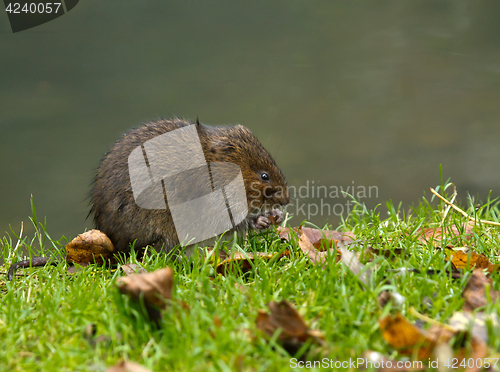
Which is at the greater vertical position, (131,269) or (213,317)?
(213,317)

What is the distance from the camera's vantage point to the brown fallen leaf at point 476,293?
210 centimetres

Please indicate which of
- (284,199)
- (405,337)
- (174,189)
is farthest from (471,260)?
(174,189)

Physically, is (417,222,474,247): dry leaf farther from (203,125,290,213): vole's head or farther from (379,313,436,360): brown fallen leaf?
(379,313,436,360): brown fallen leaf

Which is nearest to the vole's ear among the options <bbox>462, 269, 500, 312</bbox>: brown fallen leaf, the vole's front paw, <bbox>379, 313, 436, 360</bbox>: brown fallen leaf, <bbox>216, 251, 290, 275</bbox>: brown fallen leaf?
the vole's front paw

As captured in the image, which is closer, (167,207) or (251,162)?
(167,207)

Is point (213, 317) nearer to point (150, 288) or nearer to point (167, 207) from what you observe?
point (150, 288)

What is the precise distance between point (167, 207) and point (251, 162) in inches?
37.8

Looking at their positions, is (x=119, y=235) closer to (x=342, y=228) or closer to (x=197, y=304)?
(x=197, y=304)

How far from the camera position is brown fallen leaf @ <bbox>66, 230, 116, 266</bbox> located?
3.45 metres

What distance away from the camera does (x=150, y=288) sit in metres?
2.08

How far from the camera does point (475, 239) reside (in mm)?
3352

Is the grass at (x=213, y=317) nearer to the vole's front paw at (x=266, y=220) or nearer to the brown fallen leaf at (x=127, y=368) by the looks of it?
the brown fallen leaf at (x=127, y=368)

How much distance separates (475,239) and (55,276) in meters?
3.27

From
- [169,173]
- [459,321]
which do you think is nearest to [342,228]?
[169,173]
